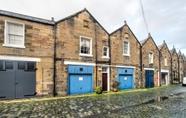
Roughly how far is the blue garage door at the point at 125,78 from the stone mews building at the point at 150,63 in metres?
3.01

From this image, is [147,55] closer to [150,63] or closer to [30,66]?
[150,63]

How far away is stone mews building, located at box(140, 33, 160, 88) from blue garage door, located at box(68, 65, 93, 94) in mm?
9810

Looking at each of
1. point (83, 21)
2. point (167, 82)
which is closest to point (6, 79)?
point (83, 21)

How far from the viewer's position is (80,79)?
13078 millimetres

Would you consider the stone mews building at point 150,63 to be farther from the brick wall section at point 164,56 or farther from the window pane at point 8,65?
the window pane at point 8,65

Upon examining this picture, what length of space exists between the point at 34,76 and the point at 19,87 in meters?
1.32

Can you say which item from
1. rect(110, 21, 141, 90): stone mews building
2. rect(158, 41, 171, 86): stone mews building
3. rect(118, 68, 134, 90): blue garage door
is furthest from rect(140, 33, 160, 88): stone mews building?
rect(118, 68, 134, 90): blue garage door

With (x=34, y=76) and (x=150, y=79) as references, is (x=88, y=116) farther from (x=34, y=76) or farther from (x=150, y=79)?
(x=150, y=79)

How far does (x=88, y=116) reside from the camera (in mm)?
6367

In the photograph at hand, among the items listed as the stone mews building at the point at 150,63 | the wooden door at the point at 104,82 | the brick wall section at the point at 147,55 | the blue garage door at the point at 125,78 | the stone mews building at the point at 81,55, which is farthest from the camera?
the brick wall section at the point at 147,55

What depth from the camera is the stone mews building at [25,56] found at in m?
9.71

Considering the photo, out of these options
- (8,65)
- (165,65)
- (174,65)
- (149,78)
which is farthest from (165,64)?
(8,65)

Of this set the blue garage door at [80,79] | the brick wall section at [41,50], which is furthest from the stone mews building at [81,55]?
the brick wall section at [41,50]

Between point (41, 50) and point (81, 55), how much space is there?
154 inches
